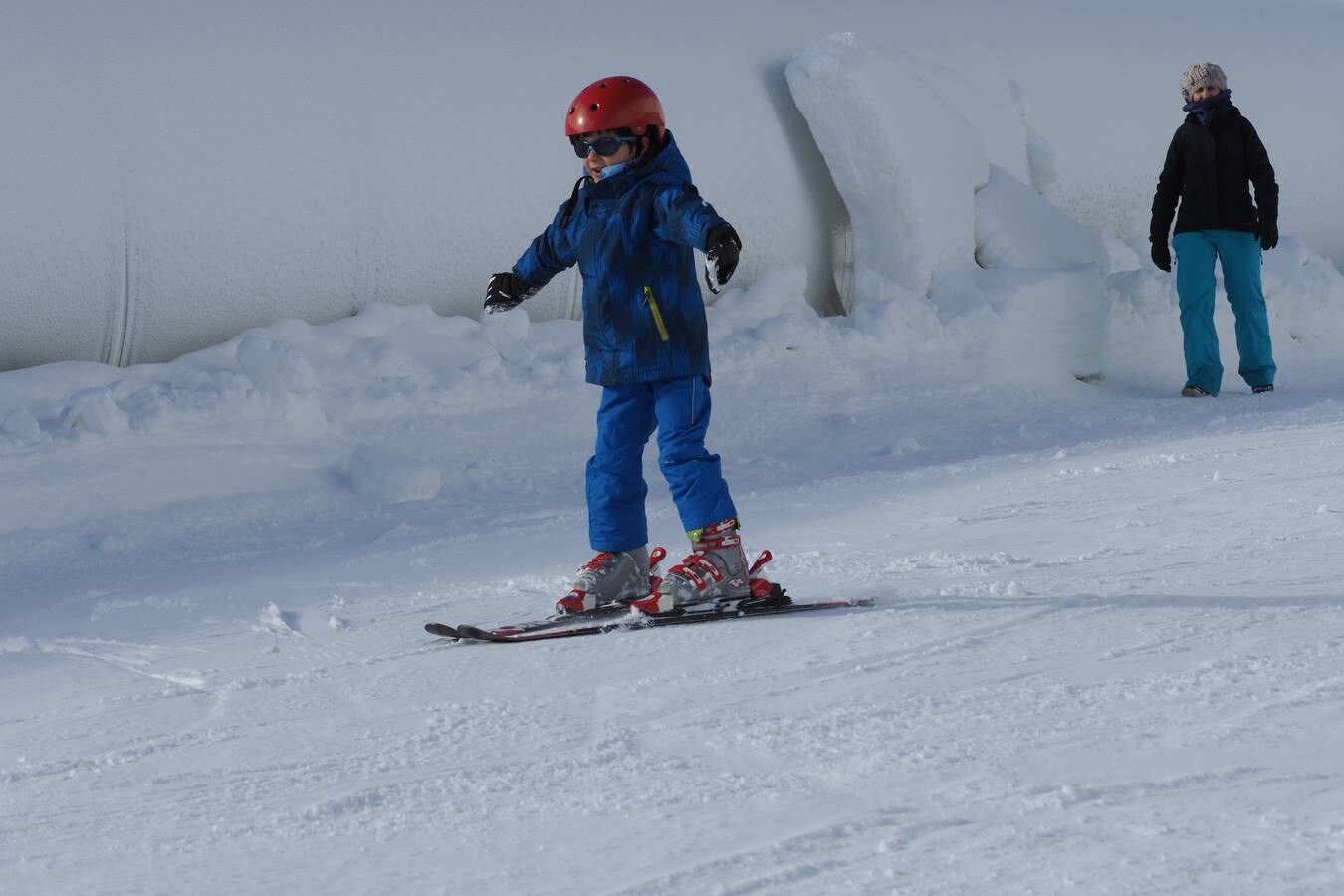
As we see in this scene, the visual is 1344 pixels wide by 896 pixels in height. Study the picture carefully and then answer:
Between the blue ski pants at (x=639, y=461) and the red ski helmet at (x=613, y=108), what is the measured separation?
62cm

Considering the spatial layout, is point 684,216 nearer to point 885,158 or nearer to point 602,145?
point 602,145

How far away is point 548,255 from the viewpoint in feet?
13.1

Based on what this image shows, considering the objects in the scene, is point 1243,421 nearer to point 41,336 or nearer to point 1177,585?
point 1177,585

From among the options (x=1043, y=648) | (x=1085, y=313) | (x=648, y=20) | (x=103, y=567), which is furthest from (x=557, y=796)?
(x=1085, y=313)

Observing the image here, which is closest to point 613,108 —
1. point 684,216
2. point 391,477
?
point 684,216

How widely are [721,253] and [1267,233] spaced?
5.62 metres

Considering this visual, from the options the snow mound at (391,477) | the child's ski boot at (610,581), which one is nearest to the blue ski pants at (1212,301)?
the snow mound at (391,477)

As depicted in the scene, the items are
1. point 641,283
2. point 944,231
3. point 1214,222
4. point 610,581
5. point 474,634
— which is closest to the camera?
point 474,634

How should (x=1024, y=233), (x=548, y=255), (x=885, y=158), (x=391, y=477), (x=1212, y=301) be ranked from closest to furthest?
(x=548, y=255)
(x=391, y=477)
(x=1212, y=301)
(x=885, y=158)
(x=1024, y=233)

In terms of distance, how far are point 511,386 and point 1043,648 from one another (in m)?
3.95

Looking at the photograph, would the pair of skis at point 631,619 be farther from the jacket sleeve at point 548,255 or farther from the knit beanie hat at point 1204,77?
the knit beanie hat at point 1204,77

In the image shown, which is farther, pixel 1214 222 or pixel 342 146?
pixel 1214 222

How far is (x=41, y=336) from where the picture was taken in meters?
6.18

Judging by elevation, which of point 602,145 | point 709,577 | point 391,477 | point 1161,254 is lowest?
point 709,577
